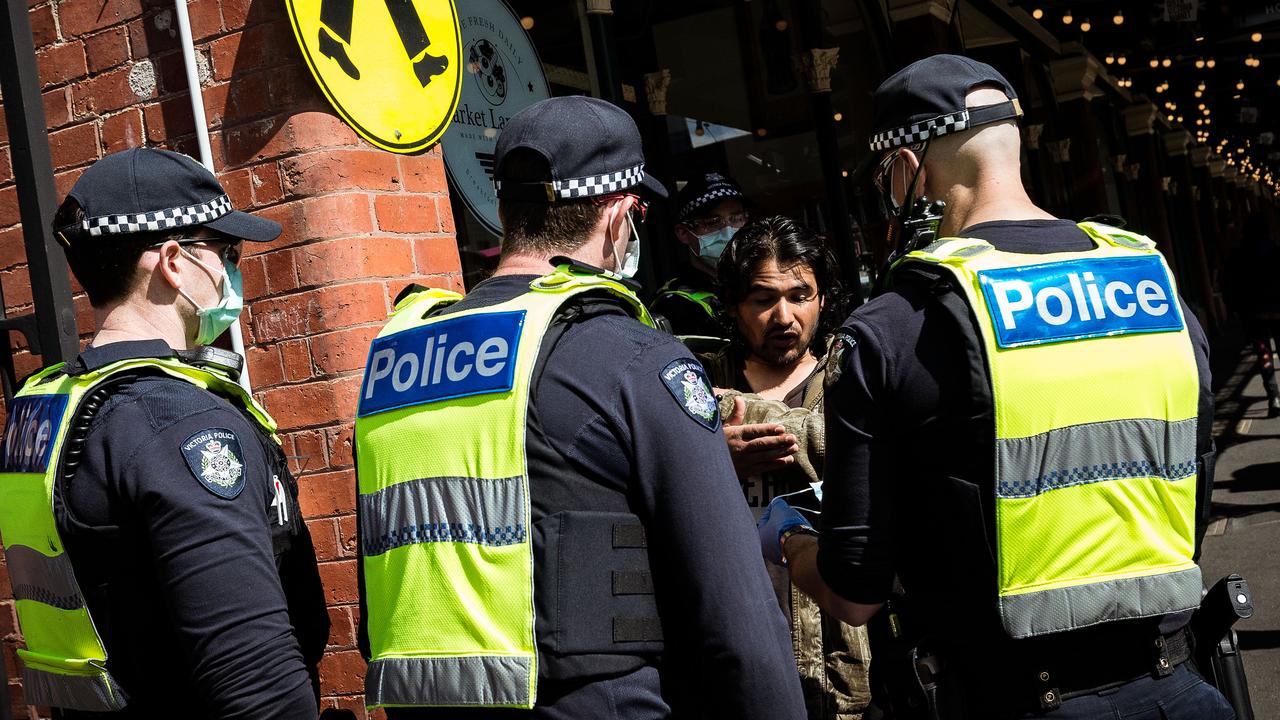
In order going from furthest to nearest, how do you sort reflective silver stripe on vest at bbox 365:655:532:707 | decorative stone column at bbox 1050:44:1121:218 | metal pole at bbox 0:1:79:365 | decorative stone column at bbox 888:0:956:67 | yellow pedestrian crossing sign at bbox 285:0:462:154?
decorative stone column at bbox 1050:44:1121:218
decorative stone column at bbox 888:0:956:67
metal pole at bbox 0:1:79:365
yellow pedestrian crossing sign at bbox 285:0:462:154
reflective silver stripe on vest at bbox 365:655:532:707

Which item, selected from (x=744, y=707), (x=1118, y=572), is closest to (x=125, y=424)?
(x=744, y=707)

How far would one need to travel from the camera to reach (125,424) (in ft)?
6.42

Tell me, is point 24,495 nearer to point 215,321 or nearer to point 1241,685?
point 215,321

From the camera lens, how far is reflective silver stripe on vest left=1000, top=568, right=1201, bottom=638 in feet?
6.04

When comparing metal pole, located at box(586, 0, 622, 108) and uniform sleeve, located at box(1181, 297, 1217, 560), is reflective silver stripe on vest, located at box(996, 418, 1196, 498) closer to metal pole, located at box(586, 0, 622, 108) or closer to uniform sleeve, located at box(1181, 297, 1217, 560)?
uniform sleeve, located at box(1181, 297, 1217, 560)

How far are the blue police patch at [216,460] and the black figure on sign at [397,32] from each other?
1.41 meters

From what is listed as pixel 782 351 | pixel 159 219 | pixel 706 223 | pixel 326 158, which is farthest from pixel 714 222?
pixel 159 219

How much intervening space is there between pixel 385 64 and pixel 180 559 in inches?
67.1

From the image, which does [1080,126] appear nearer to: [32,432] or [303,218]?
[303,218]

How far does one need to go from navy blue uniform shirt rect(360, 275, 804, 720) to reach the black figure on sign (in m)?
1.59

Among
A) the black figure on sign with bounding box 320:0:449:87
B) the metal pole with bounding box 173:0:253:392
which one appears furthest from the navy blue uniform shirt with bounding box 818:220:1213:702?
the metal pole with bounding box 173:0:253:392

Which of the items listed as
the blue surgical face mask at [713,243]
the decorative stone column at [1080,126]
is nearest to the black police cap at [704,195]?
the blue surgical face mask at [713,243]

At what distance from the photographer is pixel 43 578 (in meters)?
2.05

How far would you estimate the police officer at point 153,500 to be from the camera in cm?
187
